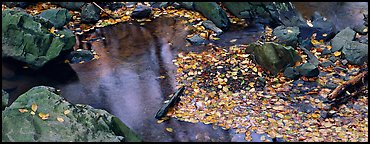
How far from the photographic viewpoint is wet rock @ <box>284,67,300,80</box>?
838 centimetres

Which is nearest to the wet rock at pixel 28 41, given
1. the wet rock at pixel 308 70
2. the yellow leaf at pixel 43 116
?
the yellow leaf at pixel 43 116

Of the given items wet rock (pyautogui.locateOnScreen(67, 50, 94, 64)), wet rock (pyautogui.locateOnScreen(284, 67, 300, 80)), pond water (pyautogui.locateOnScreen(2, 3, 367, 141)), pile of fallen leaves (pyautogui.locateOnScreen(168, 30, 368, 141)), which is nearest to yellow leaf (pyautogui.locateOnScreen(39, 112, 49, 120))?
pond water (pyautogui.locateOnScreen(2, 3, 367, 141))

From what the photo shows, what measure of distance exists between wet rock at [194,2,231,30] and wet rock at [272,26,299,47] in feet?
4.77

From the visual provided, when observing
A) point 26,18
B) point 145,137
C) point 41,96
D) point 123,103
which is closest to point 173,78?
point 123,103

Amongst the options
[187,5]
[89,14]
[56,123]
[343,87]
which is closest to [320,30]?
[343,87]

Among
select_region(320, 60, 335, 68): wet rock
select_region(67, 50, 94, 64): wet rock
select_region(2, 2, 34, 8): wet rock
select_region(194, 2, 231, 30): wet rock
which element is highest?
select_region(320, 60, 335, 68): wet rock

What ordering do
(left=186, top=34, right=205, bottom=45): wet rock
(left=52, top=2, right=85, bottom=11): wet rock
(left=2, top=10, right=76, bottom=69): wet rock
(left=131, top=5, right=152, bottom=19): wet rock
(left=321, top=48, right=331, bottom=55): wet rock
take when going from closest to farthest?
(left=2, top=10, right=76, bottom=69): wet rock, (left=321, top=48, right=331, bottom=55): wet rock, (left=186, top=34, right=205, bottom=45): wet rock, (left=131, top=5, right=152, bottom=19): wet rock, (left=52, top=2, right=85, bottom=11): wet rock

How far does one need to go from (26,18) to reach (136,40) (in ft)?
8.58

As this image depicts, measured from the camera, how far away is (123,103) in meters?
7.90

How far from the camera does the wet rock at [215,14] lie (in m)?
11.4

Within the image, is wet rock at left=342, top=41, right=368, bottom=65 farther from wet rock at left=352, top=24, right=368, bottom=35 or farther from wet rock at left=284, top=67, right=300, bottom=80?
wet rock at left=352, top=24, right=368, bottom=35

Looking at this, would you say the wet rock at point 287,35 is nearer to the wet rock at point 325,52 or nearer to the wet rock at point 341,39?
the wet rock at point 325,52

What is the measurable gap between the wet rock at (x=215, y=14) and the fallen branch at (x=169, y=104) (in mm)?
3792

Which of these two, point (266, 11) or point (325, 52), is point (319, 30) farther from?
point (266, 11)
